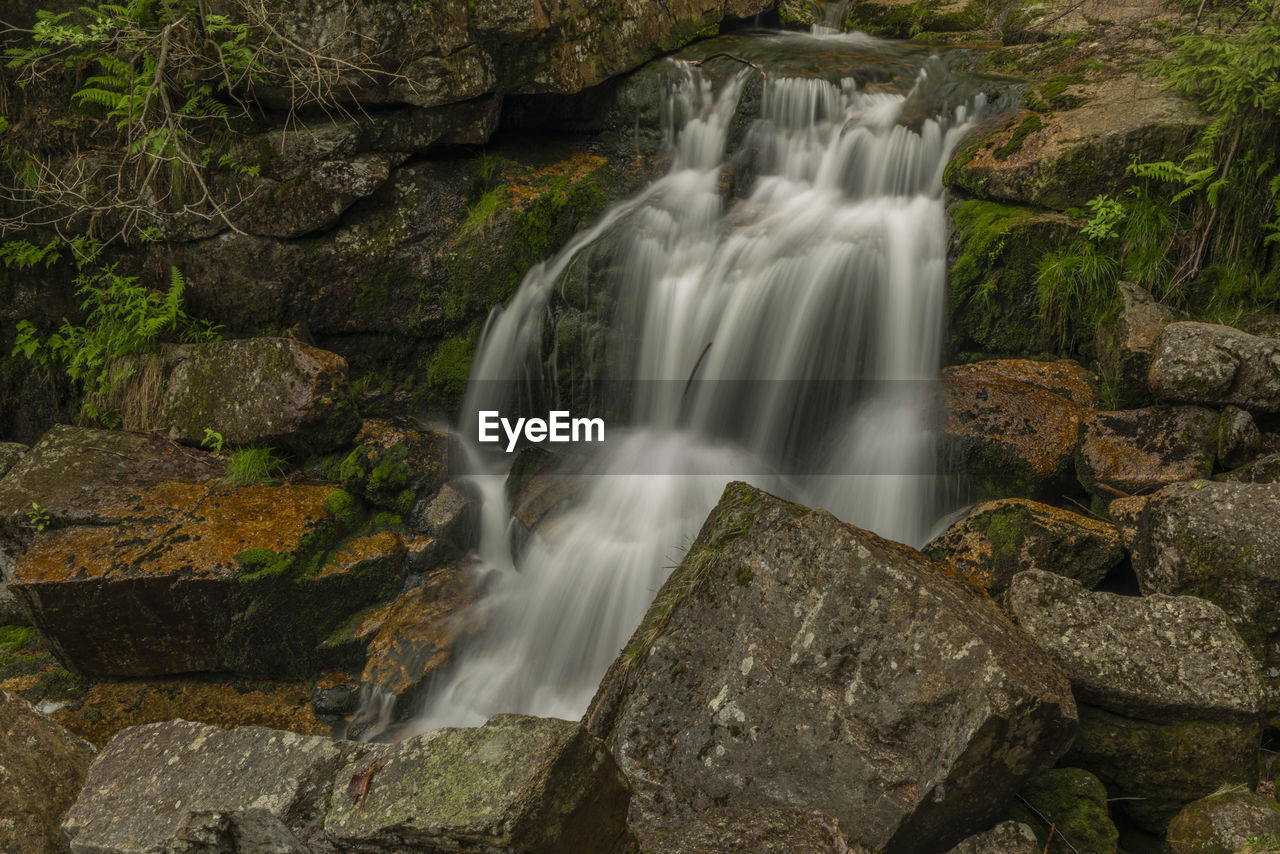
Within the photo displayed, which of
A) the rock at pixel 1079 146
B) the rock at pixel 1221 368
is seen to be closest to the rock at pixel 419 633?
the rock at pixel 1221 368

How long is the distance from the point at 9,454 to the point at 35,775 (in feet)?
17.2

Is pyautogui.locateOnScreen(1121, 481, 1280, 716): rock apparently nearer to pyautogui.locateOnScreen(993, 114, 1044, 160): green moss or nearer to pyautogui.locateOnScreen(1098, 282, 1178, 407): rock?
pyautogui.locateOnScreen(1098, 282, 1178, 407): rock

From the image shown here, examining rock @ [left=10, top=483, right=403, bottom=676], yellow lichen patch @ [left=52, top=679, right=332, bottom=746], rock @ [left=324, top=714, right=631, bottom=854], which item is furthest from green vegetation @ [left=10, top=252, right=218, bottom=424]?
rock @ [left=324, top=714, right=631, bottom=854]

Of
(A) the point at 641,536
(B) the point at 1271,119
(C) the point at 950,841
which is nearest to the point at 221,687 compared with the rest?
(A) the point at 641,536

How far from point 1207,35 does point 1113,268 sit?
5.79 ft

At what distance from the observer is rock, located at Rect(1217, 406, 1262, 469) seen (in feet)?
15.2

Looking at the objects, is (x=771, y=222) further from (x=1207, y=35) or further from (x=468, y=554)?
(x=468, y=554)

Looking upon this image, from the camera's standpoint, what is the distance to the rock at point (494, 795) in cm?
218

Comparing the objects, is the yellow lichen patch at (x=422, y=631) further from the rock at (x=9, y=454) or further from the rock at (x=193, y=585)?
the rock at (x=9, y=454)

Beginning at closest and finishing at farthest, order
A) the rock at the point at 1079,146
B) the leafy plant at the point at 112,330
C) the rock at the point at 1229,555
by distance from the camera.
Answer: the rock at the point at 1229,555, the rock at the point at 1079,146, the leafy plant at the point at 112,330

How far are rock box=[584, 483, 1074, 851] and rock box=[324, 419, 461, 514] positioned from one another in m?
3.47

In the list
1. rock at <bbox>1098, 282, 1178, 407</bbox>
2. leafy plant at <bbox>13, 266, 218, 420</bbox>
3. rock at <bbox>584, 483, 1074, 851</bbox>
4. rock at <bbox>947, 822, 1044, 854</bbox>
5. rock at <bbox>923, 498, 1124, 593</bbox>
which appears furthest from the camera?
leafy plant at <bbox>13, 266, 218, 420</bbox>

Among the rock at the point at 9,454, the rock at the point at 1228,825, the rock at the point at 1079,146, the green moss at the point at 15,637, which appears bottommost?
the green moss at the point at 15,637

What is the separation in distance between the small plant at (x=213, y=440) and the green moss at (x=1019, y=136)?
6.75 meters
